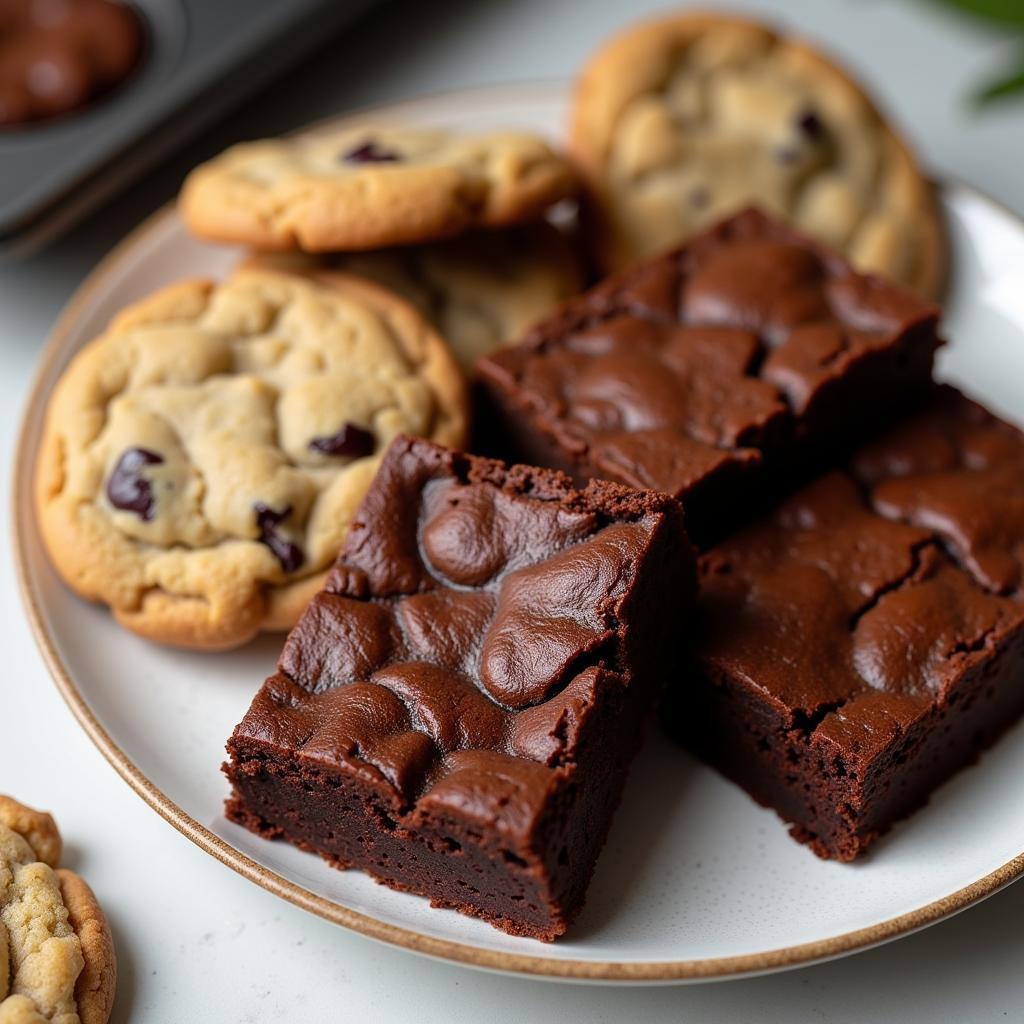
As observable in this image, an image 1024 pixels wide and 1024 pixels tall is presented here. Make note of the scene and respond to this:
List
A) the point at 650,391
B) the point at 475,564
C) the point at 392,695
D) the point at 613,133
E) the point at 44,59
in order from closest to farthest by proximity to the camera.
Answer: the point at 392,695 < the point at 475,564 < the point at 650,391 < the point at 613,133 < the point at 44,59

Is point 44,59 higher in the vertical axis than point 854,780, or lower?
higher

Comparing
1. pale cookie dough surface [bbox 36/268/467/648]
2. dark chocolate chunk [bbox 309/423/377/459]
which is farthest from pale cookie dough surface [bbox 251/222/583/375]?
dark chocolate chunk [bbox 309/423/377/459]

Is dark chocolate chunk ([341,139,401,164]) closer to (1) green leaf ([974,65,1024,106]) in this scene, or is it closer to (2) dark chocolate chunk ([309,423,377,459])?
(2) dark chocolate chunk ([309,423,377,459])

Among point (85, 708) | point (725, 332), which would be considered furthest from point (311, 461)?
point (725, 332)

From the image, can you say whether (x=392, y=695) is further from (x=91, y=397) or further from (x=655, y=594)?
(x=91, y=397)

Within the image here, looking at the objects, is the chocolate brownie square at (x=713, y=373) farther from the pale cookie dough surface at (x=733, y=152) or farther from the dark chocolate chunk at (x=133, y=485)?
the dark chocolate chunk at (x=133, y=485)

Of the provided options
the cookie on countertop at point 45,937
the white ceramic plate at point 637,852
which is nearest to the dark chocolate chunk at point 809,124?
the white ceramic plate at point 637,852

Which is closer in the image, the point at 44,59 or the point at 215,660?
the point at 215,660
